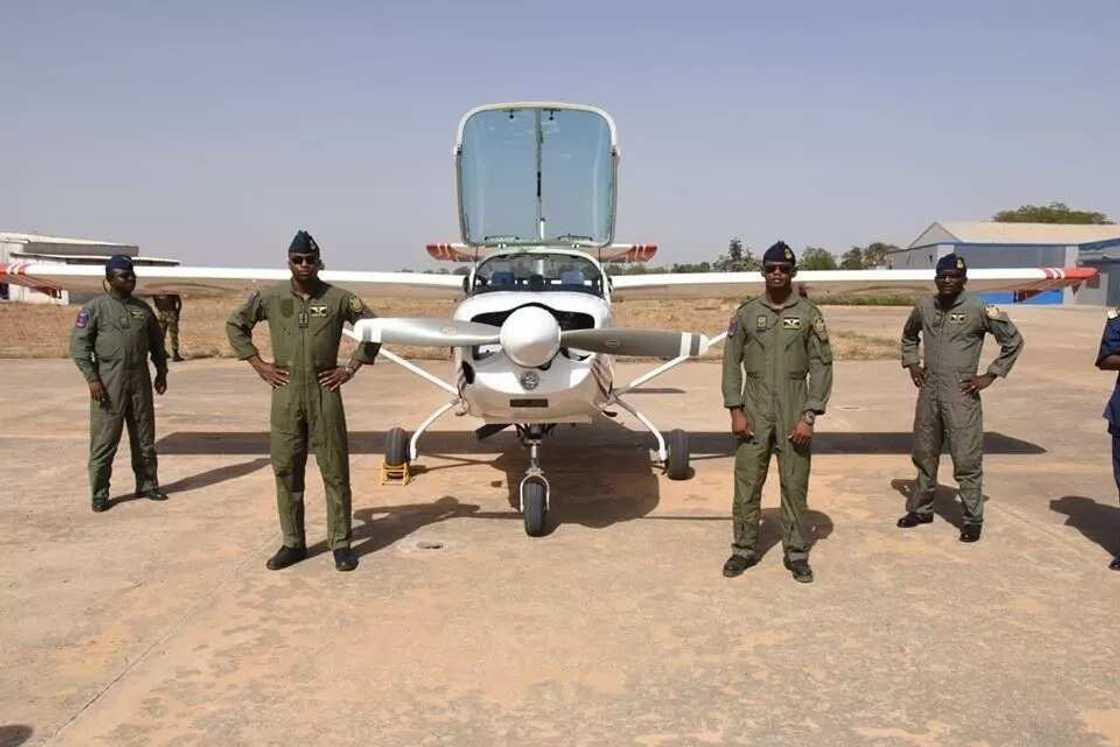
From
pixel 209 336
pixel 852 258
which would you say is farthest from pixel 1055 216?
pixel 209 336

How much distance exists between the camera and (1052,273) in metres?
8.75

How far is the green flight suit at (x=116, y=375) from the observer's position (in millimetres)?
6473

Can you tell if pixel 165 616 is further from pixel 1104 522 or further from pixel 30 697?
pixel 1104 522

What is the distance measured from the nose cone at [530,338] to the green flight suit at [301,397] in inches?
42.6

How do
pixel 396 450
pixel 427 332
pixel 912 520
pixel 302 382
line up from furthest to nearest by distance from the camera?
pixel 396 450, pixel 912 520, pixel 427 332, pixel 302 382

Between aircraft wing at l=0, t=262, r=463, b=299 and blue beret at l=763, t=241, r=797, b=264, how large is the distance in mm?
4120

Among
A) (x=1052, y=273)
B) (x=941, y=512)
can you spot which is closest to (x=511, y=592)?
(x=941, y=512)

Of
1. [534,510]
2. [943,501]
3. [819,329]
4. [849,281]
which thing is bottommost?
[943,501]

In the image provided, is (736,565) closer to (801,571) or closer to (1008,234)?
(801,571)

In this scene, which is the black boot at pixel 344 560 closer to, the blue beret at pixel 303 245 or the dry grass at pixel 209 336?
the blue beret at pixel 303 245

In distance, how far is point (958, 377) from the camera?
5703mm

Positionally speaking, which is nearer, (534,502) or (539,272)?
(534,502)

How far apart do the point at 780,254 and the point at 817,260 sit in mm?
97748

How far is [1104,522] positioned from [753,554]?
299cm
